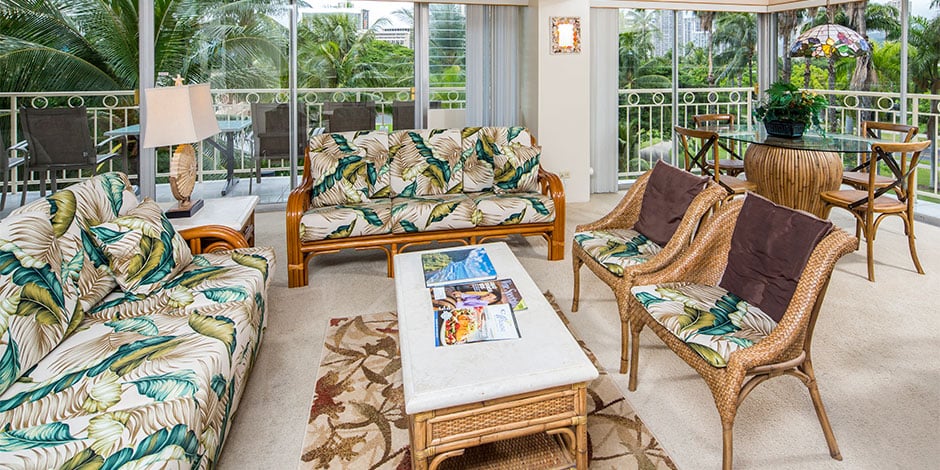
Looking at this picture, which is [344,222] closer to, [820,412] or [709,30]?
[820,412]

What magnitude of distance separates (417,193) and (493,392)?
2.73 metres

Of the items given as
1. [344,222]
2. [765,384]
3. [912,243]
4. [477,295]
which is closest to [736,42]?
[912,243]

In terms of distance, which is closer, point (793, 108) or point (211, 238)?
point (211, 238)

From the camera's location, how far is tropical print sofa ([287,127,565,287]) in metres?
3.71

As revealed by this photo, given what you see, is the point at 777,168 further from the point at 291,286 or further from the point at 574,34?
the point at 291,286

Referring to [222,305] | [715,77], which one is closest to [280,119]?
[222,305]

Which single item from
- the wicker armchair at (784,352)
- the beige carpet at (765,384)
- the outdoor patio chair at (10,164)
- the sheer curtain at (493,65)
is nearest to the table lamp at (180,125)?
the beige carpet at (765,384)

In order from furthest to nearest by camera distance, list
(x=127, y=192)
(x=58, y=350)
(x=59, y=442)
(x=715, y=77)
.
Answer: (x=715, y=77), (x=127, y=192), (x=58, y=350), (x=59, y=442)

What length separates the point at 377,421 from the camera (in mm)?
2160

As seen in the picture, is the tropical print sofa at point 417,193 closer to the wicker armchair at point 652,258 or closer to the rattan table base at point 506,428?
the wicker armchair at point 652,258

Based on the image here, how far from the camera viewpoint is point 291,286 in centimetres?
368

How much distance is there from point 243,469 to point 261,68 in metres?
4.53

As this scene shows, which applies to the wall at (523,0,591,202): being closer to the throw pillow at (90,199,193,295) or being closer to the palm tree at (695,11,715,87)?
the palm tree at (695,11,715,87)

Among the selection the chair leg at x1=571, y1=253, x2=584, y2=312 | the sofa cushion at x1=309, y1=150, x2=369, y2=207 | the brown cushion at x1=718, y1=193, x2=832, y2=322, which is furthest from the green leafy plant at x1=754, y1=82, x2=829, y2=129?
the sofa cushion at x1=309, y1=150, x2=369, y2=207
